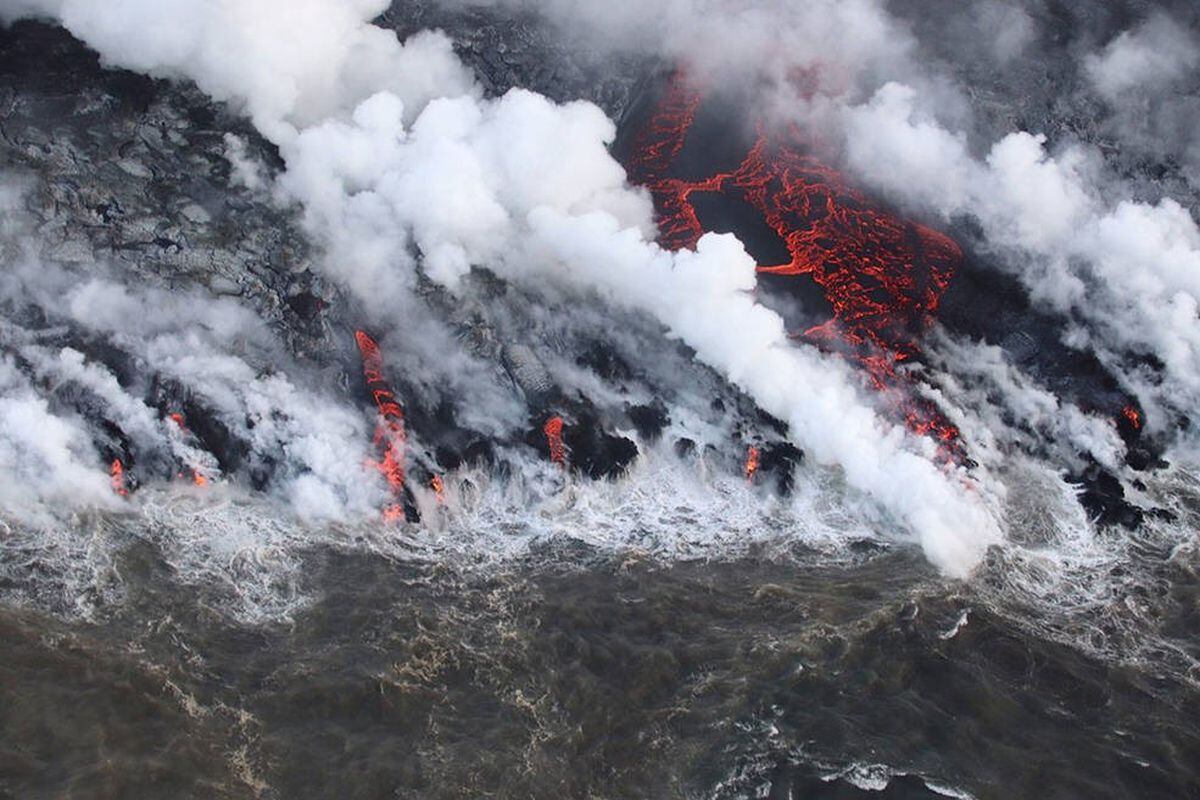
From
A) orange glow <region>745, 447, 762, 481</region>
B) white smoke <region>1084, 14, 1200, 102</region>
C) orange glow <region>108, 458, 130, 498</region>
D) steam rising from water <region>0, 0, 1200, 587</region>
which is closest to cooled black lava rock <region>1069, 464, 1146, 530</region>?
steam rising from water <region>0, 0, 1200, 587</region>

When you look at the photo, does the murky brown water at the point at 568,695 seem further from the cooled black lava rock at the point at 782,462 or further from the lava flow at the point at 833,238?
the lava flow at the point at 833,238

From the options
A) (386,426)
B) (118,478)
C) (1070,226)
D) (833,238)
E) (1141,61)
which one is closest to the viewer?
(118,478)

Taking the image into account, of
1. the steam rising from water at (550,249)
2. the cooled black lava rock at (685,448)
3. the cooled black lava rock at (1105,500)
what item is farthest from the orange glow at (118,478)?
the cooled black lava rock at (1105,500)

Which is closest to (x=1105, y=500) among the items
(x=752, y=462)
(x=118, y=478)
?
(x=752, y=462)

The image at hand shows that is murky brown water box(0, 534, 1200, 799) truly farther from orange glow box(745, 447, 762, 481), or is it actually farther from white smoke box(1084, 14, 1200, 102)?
white smoke box(1084, 14, 1200, 102)

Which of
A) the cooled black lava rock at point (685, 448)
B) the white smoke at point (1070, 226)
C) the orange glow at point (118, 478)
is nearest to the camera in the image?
the orange glow at point (118, 478)

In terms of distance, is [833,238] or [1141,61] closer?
[833,238]

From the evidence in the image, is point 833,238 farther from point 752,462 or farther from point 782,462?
point 752,462
